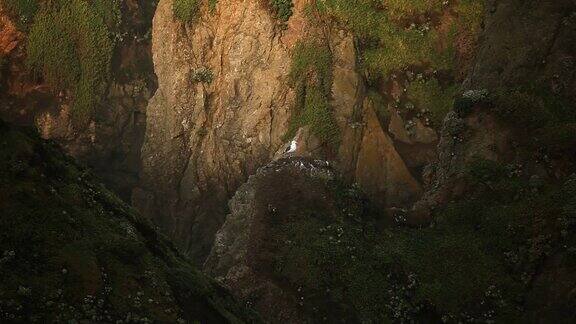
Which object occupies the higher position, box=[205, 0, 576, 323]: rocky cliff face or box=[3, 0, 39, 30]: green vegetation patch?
box=[3, 0, 39, 30]: green vegetation patch

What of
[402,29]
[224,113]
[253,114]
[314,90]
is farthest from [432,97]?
[224,113]

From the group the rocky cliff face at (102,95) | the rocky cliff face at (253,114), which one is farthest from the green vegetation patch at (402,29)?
the rocky cliff face at (102,95)

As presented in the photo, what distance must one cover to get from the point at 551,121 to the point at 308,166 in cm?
1138

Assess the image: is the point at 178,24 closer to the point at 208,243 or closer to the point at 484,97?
the point at 208,243

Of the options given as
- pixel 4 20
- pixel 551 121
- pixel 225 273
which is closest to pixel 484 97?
pixel 551 121

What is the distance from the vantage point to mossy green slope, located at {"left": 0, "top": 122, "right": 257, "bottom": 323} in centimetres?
1000

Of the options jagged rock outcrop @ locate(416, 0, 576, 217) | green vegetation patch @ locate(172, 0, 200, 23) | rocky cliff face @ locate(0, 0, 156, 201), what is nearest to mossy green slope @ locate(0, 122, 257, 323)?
jagged rock outcrop @ locate(416, 0, 576, 217)

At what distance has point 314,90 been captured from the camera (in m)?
30.5

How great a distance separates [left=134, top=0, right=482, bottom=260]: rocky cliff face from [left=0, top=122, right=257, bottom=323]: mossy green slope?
16.7m

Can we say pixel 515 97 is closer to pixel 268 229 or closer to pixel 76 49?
pixel 268 229

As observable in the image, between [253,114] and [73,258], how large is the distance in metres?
21.4

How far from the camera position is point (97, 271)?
1116 cm

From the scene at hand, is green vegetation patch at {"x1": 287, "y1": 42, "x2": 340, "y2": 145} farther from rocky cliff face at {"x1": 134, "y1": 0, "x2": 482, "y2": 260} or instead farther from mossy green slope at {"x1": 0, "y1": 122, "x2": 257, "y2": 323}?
mossy green slope at {"x1": 0, "y1": 122, "x2": 257, "y2": 323}

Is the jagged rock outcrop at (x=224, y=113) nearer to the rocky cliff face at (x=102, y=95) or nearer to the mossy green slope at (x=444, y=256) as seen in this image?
the rocky cliff face at (x=102, y=95)
